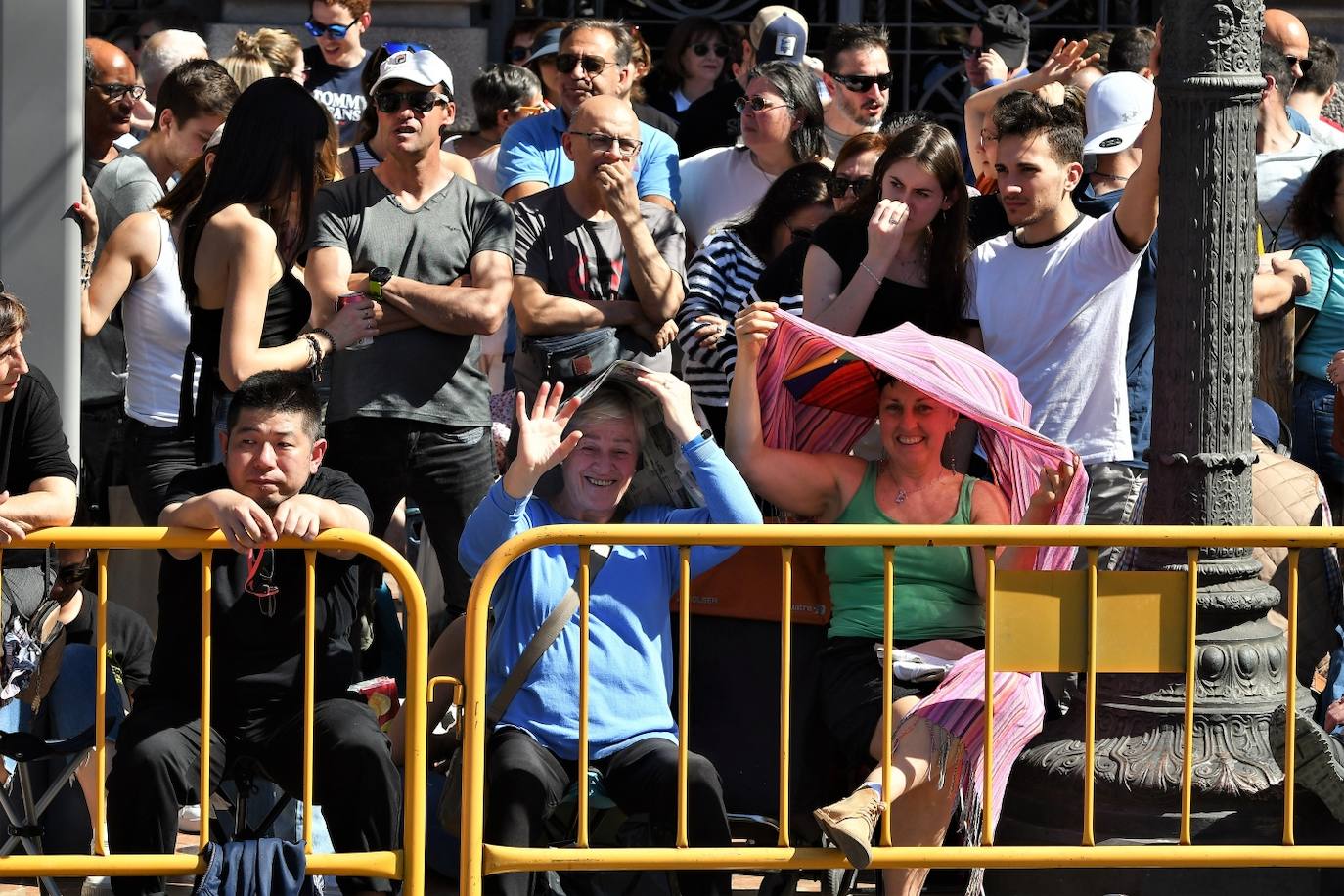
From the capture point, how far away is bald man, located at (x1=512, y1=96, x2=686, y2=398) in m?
6.66

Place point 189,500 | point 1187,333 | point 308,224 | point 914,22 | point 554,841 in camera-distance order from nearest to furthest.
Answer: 1. point 189,500
2. point 554,841
3. point 1187,333
4. point 308,224
5. point 914,22

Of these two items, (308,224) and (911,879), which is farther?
(308,224)

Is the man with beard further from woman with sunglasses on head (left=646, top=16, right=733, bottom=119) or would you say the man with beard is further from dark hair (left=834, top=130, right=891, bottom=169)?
woman with sunglasses on head (left=646, top=16, right=733, bottom=119)

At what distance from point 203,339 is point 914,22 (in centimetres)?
823

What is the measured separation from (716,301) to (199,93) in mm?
1940

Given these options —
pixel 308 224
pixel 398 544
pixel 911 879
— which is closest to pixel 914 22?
pixel 398 544

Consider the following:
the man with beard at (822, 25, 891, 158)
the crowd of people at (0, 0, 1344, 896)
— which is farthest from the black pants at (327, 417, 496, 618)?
the man with beard at (822, 25, 891, 158)

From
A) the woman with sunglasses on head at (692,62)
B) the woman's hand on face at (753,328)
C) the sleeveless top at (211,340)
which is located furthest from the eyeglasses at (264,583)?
A: the woman with sunglasses on head at (692,62)

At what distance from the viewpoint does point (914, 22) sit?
43.2ft

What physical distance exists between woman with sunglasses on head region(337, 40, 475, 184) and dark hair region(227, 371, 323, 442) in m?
1.87

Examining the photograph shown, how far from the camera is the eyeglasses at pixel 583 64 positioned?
8.31 metres

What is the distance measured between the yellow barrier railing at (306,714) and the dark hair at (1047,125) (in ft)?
8.70

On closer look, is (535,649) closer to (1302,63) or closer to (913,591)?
(913,591)

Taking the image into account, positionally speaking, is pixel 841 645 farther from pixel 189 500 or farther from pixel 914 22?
pixel 914 22
